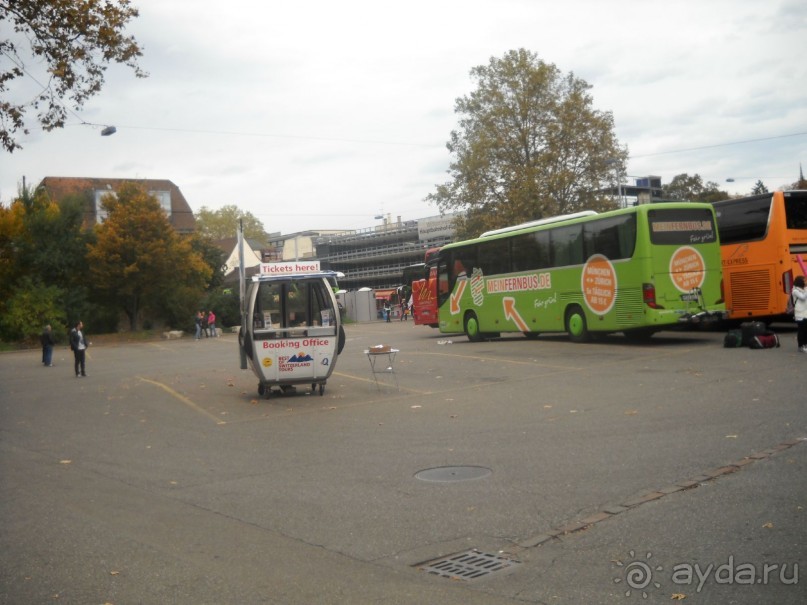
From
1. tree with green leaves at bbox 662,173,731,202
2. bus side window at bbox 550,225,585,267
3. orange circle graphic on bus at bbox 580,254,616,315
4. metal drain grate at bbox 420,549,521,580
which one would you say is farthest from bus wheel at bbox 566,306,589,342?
tree with green leaves at bbox 662,173,731,202

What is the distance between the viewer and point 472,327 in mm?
30969

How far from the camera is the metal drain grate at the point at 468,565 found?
6041 mm

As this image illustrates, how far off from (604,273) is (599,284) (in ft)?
1.24

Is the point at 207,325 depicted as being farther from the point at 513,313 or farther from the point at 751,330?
the point at 751,330

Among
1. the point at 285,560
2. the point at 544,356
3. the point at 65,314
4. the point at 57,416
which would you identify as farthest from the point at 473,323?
the point at 65,314

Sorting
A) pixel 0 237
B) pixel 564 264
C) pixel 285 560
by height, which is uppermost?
pixel 0 237

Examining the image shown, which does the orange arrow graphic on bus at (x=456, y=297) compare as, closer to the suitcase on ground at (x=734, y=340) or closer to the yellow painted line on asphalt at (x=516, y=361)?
the yellow painted line on asphalt at (x=516, y=361)

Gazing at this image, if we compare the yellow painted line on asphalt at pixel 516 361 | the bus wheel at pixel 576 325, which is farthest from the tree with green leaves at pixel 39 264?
the bus wheel at pixel 576 325

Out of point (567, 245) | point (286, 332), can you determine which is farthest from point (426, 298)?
point (286, 332)

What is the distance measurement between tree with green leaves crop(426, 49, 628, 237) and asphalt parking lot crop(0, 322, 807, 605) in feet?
109

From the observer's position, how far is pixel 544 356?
22.6 meters

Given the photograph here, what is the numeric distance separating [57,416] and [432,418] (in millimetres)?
8261

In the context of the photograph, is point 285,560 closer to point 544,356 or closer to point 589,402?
point 589,402

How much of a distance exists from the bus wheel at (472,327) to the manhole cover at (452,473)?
69.1ft
